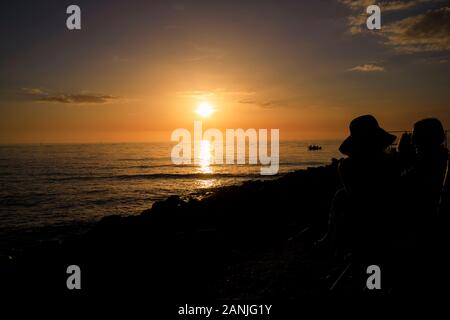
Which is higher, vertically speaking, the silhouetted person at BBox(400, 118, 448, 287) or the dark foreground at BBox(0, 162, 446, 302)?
the silhouetted person at BBox(400, 118, 448, 287)

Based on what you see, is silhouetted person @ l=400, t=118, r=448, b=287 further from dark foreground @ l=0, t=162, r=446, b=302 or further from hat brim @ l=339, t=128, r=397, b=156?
dark foreground @ l=0, t=162, r=446, b=302

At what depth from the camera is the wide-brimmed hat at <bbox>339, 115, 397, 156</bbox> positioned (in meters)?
3.22

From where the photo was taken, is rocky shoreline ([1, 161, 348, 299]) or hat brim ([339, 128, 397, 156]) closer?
hat brim ([339, 128, 397, 156])

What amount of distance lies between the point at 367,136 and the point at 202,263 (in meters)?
4.40

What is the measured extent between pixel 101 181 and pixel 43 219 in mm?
18798

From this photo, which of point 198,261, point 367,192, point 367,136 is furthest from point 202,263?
point 367,136

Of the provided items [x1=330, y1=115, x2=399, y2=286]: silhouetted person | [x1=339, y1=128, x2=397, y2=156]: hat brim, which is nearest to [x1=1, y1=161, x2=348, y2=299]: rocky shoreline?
[x1=330, y1=115, x2=399, y2=286]: silhouetted person

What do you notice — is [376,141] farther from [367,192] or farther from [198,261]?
[198,261]

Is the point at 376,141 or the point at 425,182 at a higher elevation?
the point at 376,141

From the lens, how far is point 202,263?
21.0ft

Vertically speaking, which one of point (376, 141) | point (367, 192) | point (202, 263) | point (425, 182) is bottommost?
point (202, 263)

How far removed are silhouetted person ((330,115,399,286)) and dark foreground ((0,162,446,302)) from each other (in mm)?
1015

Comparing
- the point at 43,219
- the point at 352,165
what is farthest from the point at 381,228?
the point at 43,219
